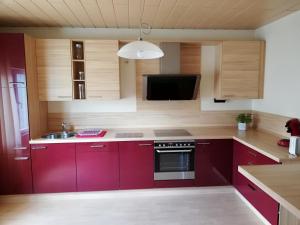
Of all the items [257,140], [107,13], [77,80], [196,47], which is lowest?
[257,140]

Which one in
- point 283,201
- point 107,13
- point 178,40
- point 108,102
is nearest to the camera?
point 283,201

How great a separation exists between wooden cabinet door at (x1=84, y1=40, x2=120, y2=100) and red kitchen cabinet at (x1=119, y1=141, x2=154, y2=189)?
75 cm

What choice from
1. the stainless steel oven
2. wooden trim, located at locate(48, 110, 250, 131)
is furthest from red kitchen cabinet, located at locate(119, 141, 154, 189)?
wooden trim, located at locate(48, 110, 250, 131)

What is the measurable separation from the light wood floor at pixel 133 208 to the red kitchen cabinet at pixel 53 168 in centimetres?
15

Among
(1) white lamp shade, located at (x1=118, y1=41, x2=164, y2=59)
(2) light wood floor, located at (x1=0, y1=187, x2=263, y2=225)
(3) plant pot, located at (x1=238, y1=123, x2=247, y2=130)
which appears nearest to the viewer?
(1) white lamp shade, located at (x1=118, y1=41, x2=164, y2=59)

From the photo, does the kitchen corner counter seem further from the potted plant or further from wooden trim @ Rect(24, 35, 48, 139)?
wooden trim @ Rect(24, 35, 48, 139)

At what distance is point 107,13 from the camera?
2.66 metres

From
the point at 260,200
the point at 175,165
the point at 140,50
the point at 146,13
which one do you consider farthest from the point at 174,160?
the point at 146,13

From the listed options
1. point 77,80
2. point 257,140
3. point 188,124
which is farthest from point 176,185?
point 77,80

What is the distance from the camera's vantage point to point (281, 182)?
1322 mm

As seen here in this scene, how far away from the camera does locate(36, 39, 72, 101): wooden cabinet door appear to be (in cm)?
300

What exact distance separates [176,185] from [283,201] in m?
2.07

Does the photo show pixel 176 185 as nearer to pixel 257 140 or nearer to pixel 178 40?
pixel 257 140

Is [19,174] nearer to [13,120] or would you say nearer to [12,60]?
[13,120]
